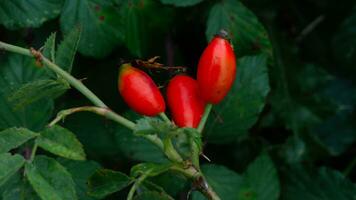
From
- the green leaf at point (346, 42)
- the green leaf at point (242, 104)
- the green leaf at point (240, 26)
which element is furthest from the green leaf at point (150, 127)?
the green leaf at point (346, 42)

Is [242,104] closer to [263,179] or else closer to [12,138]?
[263,179]

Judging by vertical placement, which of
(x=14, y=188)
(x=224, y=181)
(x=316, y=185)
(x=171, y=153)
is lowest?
(x=316, y=185)

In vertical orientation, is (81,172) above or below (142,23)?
below

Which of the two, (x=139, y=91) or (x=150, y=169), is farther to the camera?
(x=139, y=91)

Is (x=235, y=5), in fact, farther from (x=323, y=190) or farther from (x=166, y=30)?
(x=323, y=190)

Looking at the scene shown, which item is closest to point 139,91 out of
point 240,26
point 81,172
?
point 81,172

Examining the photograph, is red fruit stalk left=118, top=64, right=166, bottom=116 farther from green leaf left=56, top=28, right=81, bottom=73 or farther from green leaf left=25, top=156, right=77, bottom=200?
green leaf left=25, top=156, right=77, bottom=200

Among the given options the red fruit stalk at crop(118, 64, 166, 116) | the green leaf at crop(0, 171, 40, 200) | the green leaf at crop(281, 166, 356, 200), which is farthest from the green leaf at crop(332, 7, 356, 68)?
the green leaf at crop(0, 171, 40, 200)
